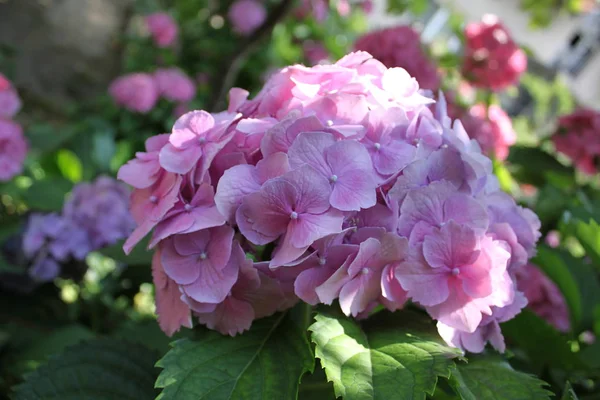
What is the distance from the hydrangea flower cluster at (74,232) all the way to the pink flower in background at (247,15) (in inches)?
93.8

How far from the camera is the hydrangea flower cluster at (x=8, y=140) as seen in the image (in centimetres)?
160

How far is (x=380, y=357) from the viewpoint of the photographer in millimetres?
553

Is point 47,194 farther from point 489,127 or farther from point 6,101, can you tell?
point 489,127

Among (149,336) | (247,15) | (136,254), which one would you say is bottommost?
(247,15)

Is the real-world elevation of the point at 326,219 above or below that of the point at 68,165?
above

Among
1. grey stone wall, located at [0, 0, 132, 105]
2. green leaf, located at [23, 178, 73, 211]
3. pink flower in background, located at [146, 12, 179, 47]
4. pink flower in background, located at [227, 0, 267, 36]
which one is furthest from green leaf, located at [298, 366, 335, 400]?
grey stone wall, located at [0, 0, 132, 105]

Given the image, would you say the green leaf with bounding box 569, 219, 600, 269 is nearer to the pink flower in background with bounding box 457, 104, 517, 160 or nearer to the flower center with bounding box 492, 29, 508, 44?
the pink flower in background with bounding box 457, 104, 517, 160

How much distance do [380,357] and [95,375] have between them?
0.38 metres

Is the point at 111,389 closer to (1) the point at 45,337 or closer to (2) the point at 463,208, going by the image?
(2) the point at 463,208

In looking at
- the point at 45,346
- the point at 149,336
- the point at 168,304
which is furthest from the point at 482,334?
the point at 45,346

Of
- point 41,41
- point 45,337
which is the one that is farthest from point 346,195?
point 41,41

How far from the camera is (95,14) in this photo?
4395 millimetres

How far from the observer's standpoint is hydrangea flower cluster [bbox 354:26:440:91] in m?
1.78

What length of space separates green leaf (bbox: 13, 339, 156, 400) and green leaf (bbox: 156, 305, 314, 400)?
0.55 feet
